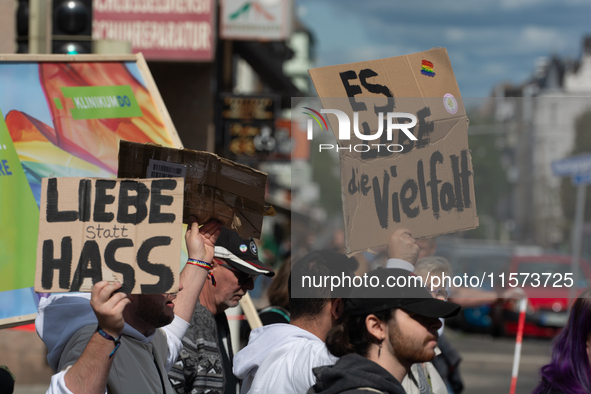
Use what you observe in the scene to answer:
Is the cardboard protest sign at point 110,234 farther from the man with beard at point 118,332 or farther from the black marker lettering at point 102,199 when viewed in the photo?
the man with beard at point 118,332

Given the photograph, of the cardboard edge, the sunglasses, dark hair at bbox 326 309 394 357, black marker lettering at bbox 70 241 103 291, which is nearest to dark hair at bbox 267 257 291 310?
the sunglasses

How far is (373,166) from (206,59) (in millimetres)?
7551

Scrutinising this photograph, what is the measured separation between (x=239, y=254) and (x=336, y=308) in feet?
3.00

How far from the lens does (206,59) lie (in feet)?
33.1

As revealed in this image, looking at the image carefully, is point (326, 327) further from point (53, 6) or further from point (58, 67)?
point (53, 6)

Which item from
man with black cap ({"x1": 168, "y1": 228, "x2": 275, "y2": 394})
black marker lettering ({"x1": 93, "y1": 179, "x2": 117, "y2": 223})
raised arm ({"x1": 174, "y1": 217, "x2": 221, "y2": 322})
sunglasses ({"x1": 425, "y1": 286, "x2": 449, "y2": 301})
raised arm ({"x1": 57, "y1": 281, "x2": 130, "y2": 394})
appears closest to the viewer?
raised arm ({"x1": 57, "y1": 281, "x2": 130, "y2": 394})

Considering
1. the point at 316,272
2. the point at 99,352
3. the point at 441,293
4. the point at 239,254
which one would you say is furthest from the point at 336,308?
the point at 99,352

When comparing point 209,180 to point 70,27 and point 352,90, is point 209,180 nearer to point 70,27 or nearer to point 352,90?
Result: point 352,90

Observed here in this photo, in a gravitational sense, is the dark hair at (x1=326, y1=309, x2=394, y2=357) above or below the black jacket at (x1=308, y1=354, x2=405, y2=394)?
above

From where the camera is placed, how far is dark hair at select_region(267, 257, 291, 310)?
447cm

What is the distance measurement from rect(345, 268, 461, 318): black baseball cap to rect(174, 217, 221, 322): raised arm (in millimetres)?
838

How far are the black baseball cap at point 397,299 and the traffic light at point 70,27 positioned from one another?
3.74m

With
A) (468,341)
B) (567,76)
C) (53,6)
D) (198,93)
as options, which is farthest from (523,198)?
(53,6)

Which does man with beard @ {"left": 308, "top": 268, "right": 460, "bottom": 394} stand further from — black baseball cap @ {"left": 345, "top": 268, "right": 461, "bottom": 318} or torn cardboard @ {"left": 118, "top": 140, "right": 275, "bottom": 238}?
torn cardboard @ {"left": 118, "top": 140, "right": 275, "bottom": 238}
